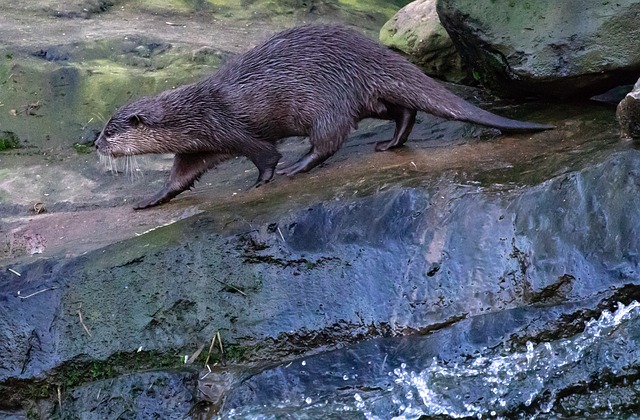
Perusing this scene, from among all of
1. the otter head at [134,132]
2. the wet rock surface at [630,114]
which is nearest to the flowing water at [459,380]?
the wet rock surface at [630,114]

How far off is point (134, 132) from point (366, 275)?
1.82 m

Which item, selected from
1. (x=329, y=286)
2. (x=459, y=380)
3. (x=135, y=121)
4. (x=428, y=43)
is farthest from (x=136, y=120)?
(x=459, y=380)

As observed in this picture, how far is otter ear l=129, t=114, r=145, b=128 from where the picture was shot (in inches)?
174

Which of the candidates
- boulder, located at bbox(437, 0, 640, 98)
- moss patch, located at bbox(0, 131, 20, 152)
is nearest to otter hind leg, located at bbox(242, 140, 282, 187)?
boulder, located at bbox(437, 0, 640, 98)

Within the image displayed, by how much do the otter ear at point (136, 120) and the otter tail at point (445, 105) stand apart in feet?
4.25

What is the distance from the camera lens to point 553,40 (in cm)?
415

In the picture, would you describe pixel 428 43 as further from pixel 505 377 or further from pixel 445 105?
pixel 505 377

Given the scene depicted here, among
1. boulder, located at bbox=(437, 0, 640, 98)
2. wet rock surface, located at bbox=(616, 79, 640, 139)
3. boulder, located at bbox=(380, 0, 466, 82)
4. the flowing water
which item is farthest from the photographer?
boulder, located at bbox=(380, 0, 466, 82)

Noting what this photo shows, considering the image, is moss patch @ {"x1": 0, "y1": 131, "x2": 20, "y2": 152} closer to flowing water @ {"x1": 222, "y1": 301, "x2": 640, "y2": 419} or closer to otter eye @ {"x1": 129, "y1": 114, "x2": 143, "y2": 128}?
otter eye @ {"x1": 129, "y1": 114, "x2": 143, "y2": 128}

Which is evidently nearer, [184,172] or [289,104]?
[289,104]

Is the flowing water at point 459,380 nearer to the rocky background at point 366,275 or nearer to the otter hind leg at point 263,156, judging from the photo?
the rocky background at point 366,275

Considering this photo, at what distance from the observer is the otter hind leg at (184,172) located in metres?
4.46

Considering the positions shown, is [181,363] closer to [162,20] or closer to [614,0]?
[614,0]

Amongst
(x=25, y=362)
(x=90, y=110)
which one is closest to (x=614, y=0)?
(x=25, y=362)
